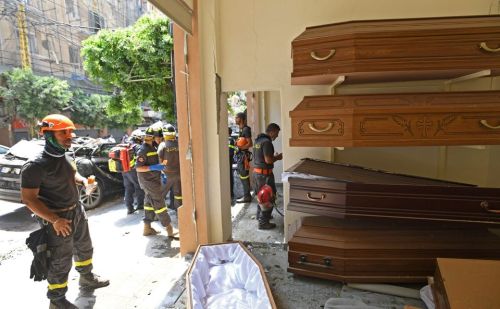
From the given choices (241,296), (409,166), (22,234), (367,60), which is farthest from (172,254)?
(367,60)

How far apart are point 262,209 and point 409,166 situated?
6.82 feet

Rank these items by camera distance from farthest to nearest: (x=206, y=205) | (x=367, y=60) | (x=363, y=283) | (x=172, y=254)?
(x=172, y=254), (x=206, y=205), (x=363, y=283), (x=367, y=60)

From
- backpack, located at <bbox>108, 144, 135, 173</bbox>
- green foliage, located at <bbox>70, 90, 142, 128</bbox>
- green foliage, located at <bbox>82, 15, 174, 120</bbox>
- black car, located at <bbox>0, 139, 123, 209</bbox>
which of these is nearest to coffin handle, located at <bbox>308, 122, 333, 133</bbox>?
green foliage, located at <bbox>82, 15, 174, 120</bbox>

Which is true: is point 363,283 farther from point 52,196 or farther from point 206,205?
point 52,196

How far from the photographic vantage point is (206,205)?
8.46 feet

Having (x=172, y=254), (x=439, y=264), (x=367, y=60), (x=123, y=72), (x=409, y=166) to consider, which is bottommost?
(x=172, y=254)

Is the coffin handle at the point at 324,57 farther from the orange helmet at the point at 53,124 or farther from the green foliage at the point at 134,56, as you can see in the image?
the green foliage at the point at 134,56

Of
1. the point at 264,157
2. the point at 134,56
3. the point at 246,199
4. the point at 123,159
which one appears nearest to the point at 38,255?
the point at 123,159

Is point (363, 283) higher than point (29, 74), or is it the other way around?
point (29, 74)

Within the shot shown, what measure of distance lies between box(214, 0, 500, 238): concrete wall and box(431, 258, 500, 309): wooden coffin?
103cm

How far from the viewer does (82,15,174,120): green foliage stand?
4.72 meters

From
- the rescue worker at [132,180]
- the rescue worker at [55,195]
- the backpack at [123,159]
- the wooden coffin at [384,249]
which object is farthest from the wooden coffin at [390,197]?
the rescue worker at [132,180]

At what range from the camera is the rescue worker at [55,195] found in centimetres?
234

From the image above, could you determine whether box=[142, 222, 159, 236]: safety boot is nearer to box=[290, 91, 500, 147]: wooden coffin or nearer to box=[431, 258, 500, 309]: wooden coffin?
box=[290, 91, 500, 147]: wooden coffin
